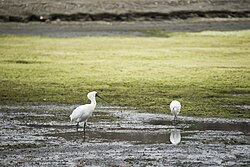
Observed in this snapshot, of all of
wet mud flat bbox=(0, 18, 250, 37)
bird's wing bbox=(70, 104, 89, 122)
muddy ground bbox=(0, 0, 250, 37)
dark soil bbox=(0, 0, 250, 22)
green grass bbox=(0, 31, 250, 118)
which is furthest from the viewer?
dark soil bbox=(0, 0, 250, 22)

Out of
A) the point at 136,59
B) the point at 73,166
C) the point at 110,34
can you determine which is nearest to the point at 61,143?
the point at 73,166

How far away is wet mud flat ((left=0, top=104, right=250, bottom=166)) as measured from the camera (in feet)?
40.1

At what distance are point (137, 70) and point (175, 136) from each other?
11.4 meters

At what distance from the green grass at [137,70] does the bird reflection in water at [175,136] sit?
Answer: 2.15m

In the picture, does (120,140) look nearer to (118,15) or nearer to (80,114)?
(80,114)

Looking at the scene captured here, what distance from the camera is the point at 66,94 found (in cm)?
2048

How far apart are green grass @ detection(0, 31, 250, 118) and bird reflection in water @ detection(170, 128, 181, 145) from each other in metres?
2.15

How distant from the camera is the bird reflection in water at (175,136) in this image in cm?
1398

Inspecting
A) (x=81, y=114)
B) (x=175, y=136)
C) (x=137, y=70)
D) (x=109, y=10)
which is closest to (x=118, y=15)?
(x=109, y=10)

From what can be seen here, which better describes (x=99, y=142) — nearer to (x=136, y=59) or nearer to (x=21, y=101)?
(x=21, y=101)

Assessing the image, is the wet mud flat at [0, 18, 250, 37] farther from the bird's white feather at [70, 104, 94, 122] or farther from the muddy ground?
the bird's white feather at [70, 104, 94, 122]

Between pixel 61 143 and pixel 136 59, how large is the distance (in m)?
15.8

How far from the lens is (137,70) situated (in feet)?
84.9

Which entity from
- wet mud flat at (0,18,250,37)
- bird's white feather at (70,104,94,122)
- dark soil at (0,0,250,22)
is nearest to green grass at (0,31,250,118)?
wet mud flat at (0,18,250,37)
